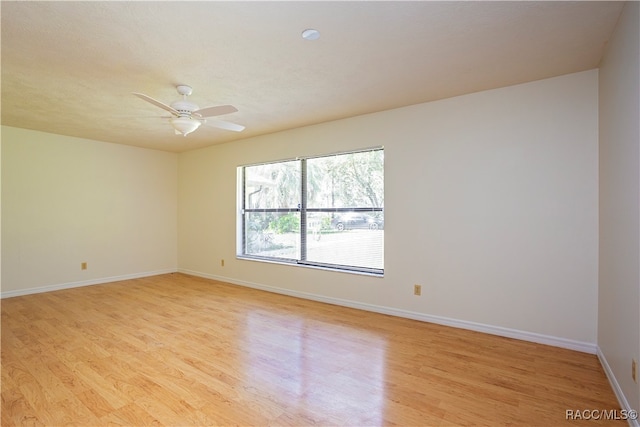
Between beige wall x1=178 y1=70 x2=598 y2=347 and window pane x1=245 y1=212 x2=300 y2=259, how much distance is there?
2.43 ft

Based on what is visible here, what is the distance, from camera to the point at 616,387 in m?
2.11

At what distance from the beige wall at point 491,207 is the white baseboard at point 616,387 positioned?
273mm

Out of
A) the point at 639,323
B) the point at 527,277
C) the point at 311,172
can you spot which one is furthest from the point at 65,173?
the point at 639,323

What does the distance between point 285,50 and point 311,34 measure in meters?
0.30

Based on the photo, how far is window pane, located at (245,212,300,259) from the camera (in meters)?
4.85

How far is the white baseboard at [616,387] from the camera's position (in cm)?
182

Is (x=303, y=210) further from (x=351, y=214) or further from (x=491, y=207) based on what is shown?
(x=491, y=207)

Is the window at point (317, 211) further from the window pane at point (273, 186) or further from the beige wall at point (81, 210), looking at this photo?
the beige wall at point (81, 210)

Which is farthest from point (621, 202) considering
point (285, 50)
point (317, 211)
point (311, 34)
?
point (317, 211)

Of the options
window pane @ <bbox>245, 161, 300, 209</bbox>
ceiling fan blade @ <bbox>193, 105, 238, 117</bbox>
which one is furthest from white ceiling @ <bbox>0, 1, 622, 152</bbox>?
window pane @ <bbox>245, 161, 300, 209</bbox>

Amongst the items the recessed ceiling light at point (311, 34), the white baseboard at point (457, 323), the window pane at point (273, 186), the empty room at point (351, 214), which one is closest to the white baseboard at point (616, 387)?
the empty room at point (351, 214)

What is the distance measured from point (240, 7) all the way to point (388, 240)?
9.13 feet

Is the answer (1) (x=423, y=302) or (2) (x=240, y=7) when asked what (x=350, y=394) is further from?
(2) (x=240, y=7)

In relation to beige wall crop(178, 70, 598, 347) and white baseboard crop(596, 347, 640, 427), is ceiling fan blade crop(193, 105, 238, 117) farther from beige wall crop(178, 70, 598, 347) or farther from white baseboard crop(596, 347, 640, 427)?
white baseboard crop(596, 347, 640, 427)
